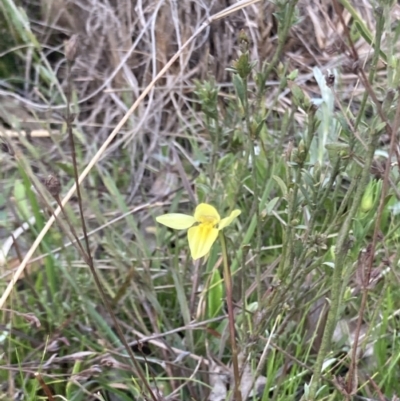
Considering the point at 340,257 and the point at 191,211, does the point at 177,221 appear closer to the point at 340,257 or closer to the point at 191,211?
the point at 340,257

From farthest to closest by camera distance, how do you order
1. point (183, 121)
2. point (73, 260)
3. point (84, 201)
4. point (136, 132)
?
point (183, 121) → point (136, 132) → point (84, 201) → point (73, 260)

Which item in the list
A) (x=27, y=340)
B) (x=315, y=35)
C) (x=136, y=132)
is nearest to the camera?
(x=27, y=340)

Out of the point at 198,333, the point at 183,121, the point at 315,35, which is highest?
the point at 315,35

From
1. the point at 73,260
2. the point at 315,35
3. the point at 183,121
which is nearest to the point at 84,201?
the point at 73,260

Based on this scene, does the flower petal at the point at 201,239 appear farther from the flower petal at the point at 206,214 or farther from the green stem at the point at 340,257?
the green stem at the point at 340,257

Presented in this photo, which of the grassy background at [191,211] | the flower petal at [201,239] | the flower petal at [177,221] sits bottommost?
the grassy background at [191,211]

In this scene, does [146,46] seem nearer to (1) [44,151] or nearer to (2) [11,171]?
(1) [44,151]

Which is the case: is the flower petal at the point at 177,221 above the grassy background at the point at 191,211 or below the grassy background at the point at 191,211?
above

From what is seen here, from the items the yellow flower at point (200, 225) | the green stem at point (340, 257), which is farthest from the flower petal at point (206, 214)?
the green stem at point (340, 257)
